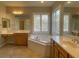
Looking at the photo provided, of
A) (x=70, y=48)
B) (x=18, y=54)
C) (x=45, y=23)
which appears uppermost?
(x=45, y=23)

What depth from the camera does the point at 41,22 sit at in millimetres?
7871

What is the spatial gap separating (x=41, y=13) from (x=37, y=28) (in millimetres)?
895

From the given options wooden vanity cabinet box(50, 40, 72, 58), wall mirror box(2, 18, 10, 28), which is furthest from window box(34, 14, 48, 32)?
wooden vanity cabinet box(50, 40, 72, 58)

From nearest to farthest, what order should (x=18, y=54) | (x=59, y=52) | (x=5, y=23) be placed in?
1. (x=59, y=52)
2. (x=18, y=54)
3. (x=5, y=23)

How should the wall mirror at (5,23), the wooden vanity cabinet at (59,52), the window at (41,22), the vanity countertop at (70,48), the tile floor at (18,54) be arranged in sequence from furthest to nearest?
the window at (41,22), the wall mirror at (5,23), the tile floor at (18,54), the wooden vanity cabinet at (59,52), the vanity countertop at (70,48)

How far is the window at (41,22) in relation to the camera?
7816mm

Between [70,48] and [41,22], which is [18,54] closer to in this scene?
[70,48]

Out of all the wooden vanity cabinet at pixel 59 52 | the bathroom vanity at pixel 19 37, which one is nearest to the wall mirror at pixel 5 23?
the bathroom vanity at pixel 19 37

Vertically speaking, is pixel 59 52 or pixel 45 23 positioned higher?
pixel 45 23

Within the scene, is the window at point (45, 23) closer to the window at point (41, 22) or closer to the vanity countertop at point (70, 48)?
the window at point (41, 22)

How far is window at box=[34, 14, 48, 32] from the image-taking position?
7816 millimetres

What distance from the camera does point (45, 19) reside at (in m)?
7.87

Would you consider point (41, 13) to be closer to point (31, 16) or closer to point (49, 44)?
point (31, 16)

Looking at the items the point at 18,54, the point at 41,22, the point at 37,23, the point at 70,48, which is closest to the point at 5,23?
the point at 37,23
